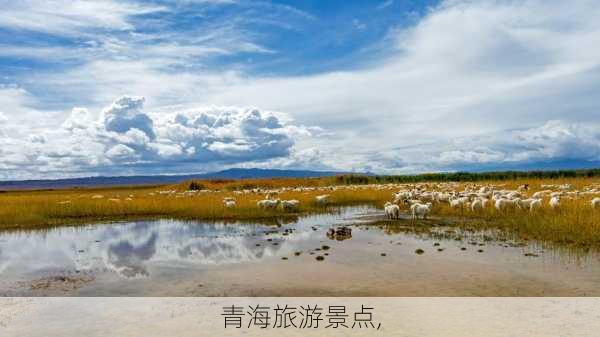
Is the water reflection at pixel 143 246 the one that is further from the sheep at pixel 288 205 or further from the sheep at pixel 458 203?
the sheep at pixel 458 203

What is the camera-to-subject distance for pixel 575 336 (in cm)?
766

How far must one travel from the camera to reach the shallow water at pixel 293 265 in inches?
428

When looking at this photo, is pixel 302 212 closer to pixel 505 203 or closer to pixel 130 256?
pixel 505 203

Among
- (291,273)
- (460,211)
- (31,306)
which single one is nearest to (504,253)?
(291,273)

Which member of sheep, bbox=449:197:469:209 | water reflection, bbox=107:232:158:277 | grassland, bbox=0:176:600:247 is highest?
sheep, bbox=449:197:469:209

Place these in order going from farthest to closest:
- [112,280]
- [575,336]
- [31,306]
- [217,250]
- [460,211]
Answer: [460,211] → [217,250] → [112,280] → [31,306] → [575,336]

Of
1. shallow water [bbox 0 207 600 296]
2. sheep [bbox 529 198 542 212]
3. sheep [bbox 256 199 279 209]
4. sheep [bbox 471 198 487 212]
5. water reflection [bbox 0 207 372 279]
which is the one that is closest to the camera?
shallow water [bbox 0 207 600 296]

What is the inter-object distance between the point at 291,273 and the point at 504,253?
261 inches

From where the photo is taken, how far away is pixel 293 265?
44.3 ft

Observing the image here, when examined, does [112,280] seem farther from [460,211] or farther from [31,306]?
[460,211]

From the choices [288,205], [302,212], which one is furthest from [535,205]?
[288,205]

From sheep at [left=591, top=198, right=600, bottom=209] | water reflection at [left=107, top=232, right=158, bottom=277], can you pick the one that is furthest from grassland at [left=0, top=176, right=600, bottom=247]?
water reflection at [left=107, top=232, right=158, bottom=277]

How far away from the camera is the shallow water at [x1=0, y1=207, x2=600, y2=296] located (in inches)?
428

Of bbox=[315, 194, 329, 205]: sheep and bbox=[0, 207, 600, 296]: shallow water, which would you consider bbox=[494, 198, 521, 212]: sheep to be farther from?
bbox=[315, 194, 329, 205]: sheep
